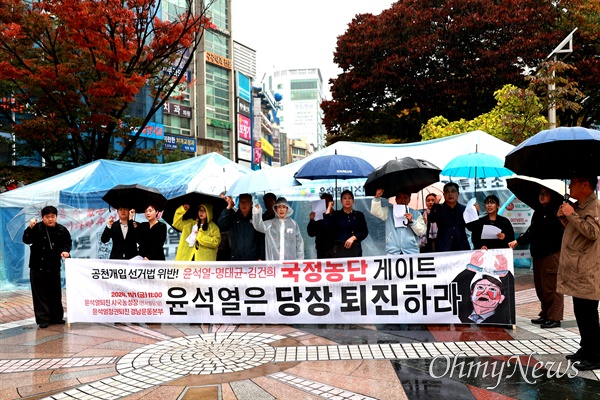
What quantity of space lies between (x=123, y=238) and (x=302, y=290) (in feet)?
9.17

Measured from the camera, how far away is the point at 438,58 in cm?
2031

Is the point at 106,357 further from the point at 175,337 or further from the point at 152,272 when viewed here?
the point at 152,272

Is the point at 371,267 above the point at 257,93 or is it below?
below

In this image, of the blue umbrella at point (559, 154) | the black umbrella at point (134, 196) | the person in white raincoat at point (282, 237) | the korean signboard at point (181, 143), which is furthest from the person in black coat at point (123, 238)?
the korean signboard at point (181, 143)

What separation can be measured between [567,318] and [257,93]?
1951 inches

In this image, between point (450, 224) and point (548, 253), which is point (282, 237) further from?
point (548, 253)

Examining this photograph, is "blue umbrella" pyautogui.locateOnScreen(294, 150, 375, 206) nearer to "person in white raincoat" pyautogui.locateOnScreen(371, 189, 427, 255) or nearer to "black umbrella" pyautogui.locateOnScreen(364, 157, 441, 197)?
"black umbrella" pyautogui.locateOnScreen(364, 157, 441, 197)

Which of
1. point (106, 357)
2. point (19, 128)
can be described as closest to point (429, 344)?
point (106, 357)

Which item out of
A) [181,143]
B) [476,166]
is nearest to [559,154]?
[476,166]

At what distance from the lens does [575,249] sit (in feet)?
15.2

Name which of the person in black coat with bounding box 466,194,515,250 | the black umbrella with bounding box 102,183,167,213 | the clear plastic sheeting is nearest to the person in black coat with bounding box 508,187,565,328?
the person in black coat with bounding box 466,194,515,250

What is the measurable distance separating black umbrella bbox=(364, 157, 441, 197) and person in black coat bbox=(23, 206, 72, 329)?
4.58 meters

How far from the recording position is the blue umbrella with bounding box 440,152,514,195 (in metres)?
8.81

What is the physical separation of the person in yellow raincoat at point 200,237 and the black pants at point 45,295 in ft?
5.81
